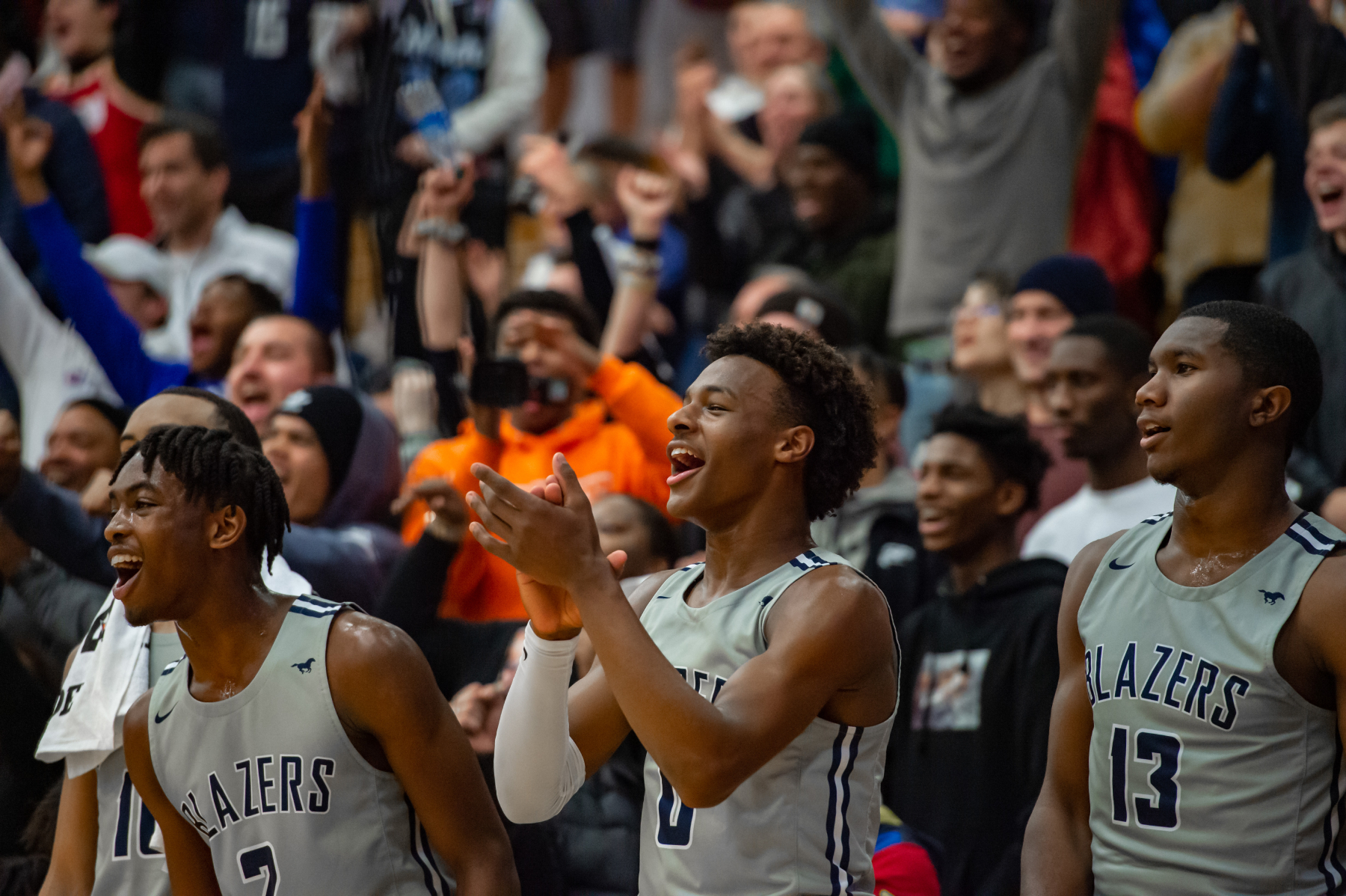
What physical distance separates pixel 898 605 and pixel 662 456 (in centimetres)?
96

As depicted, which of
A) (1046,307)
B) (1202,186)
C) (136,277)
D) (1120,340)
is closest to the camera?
(1120,340)

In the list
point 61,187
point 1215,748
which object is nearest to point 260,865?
point 1215,748

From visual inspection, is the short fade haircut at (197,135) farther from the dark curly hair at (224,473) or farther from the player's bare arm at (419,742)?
the player's bare arm at (419,742)

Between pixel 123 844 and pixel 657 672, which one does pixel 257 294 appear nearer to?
pixel 123 844

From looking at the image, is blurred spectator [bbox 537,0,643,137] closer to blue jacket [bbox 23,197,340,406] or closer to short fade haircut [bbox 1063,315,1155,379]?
blue jacket [bbox 23,197,340,406]

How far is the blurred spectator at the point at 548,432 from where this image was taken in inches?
207

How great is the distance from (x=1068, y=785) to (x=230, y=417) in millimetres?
2152

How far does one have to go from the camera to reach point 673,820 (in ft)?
9.46

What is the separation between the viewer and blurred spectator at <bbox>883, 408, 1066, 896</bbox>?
4.43 metres

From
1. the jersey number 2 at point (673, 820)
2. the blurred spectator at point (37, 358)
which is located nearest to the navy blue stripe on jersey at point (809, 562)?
the jersey number 2 at point (673, 820)

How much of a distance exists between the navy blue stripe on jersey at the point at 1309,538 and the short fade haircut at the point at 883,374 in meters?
3.01

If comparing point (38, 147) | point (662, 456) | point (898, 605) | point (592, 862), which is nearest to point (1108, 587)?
point (592, 862)

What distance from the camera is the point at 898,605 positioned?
206 inches

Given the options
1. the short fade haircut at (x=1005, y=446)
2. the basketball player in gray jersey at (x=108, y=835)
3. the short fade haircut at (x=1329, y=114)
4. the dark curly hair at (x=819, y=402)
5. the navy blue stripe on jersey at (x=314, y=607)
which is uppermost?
the short fade haircut at (x=1329, y=114)
